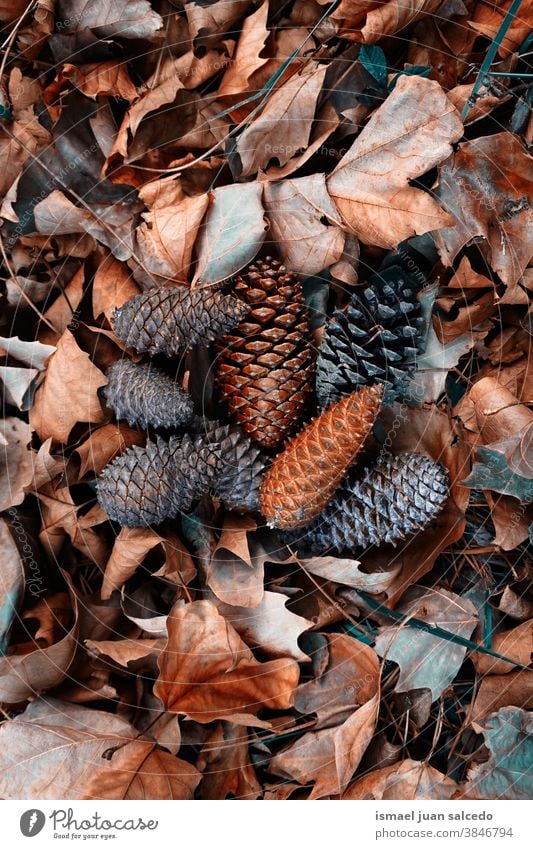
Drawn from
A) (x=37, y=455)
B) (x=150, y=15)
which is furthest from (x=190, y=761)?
(x=150, y=15)

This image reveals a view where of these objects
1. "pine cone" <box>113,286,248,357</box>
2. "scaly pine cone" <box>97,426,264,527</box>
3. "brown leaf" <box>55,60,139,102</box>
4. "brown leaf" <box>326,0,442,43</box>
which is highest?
"brown leaf" <box>326,0,442,43</box>

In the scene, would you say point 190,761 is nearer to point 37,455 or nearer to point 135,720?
point 135,720

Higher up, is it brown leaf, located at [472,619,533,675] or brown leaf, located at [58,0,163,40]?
brown leaf, located at [58,0,163,40]

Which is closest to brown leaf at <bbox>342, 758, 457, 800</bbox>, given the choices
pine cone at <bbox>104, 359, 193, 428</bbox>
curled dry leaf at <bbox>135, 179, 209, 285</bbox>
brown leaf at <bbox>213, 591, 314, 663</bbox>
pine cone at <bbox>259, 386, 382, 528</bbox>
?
brown leaf at <bbox>213, 591, 314, 663</bbox>

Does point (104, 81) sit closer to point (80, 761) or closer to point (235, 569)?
point (235, 569)

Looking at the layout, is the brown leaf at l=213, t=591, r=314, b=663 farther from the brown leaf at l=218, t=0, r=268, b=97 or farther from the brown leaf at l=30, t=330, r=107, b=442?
the brown leaf at l=218, t=0, r=268, b=97

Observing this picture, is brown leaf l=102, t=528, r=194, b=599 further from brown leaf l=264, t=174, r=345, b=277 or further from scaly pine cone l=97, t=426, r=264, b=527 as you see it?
brown leaf l=264, t=174, r=345, b=277

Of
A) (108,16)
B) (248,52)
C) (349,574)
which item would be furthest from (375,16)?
(349,574)
